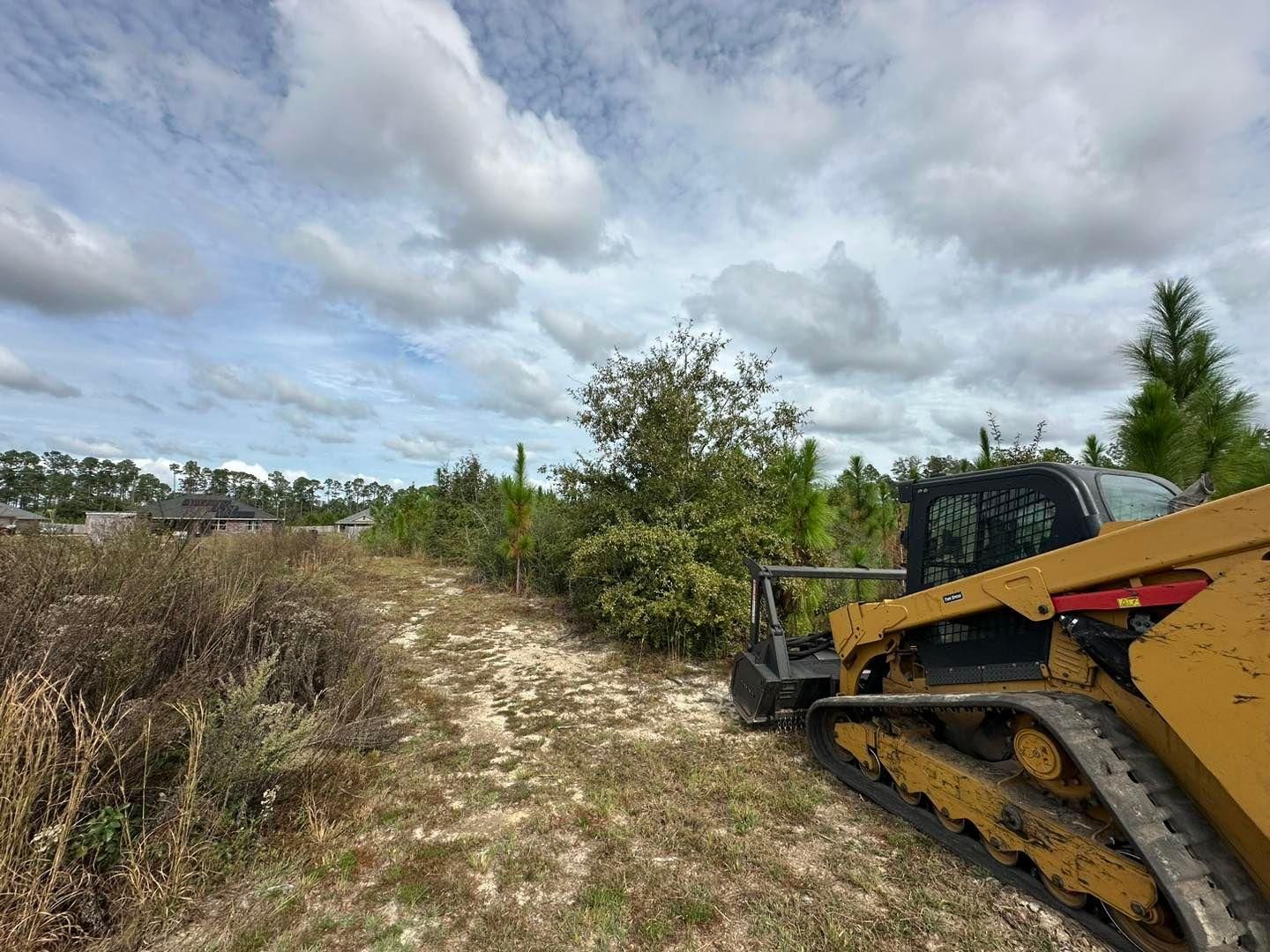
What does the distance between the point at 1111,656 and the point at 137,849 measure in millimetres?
4491

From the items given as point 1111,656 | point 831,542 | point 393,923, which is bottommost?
point 393,923

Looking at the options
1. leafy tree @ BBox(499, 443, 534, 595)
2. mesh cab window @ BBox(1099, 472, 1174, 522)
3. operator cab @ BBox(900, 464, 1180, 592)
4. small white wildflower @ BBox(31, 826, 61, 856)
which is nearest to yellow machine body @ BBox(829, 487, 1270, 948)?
operator cab @ BBox(900, 464, 1180, 592)

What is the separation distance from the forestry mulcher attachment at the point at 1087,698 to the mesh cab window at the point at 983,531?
1 cm

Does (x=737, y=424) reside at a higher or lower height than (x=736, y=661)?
higher

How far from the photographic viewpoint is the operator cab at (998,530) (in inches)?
116

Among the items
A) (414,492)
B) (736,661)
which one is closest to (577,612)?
(736,661)

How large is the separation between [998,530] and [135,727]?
188 inches

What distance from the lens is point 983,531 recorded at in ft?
11.1

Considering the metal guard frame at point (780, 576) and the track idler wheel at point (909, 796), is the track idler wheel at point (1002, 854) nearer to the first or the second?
the track idler wheel at point (909, 796)

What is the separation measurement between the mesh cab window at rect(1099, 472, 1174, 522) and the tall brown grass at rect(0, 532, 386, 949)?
4.69 m

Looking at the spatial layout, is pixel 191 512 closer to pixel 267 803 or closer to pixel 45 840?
pixel 267 803

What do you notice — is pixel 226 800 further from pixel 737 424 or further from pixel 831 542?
pixel 831 542

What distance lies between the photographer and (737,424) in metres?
8.81

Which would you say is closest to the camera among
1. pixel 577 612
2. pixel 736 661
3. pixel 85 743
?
pixel 85 743
